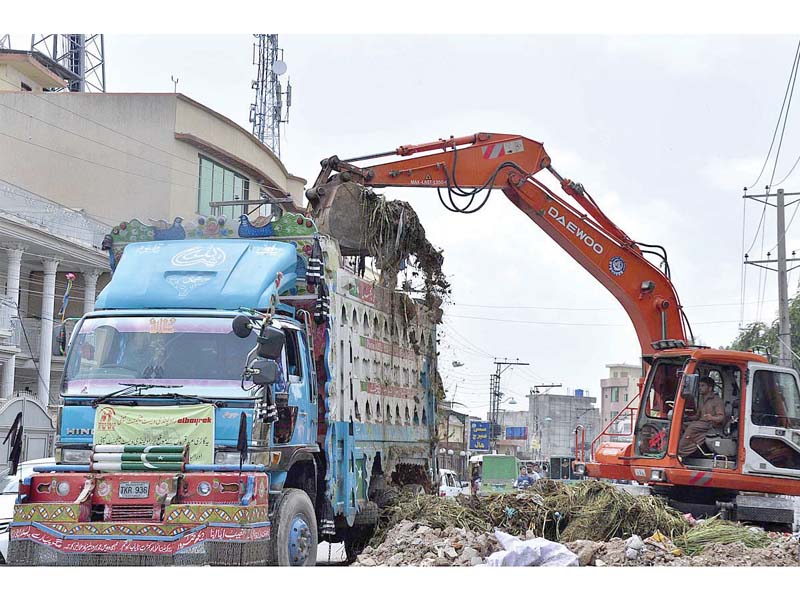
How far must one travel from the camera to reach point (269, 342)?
29.0 feet

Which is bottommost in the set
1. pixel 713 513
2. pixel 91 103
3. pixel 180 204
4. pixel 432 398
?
pixel 713 513

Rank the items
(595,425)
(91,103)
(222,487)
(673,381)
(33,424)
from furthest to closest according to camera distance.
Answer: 1. (595,425)
2. (91,103)
3. (33,424)
4. (673,381)
5. (222,487)

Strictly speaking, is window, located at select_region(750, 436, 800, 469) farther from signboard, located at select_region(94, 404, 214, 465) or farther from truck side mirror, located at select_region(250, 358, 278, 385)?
signboard, located at select_region(94, 404, 214, 465)

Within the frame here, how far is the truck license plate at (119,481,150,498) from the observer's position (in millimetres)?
8547

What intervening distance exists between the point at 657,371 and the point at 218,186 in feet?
71.3

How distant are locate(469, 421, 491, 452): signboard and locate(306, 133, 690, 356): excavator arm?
170 feet

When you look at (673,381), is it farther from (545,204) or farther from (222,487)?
(222,487)

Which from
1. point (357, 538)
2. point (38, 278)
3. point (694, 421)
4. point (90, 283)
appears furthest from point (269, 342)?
point (38, 278)

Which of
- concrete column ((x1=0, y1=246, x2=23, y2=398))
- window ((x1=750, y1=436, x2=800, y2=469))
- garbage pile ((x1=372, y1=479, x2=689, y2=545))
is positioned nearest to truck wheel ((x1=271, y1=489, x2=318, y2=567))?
garbage pile ((x1=372, y1=479, x2=689, y2=545))

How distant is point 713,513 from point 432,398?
427 centimetres

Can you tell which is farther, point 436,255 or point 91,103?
point 91,103

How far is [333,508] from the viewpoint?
10977 millimetres

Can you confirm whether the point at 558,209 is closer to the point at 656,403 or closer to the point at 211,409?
the point at 656,403

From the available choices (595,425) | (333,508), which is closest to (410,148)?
(333,508)
